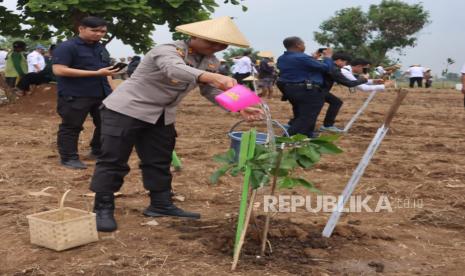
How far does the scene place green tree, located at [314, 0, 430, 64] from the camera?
37.7 metres

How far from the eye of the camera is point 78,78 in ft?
18.3

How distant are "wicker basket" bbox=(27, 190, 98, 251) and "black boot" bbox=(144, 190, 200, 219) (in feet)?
2.18

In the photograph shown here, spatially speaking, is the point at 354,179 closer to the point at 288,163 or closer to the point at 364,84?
the point at 288,163

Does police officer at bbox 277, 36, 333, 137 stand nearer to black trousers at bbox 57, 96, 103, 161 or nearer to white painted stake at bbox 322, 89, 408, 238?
black trousers at bbox 57, 96, 103, 161

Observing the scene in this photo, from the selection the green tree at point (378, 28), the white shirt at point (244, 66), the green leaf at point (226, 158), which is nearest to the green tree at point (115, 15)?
the white shirt at point (244, 66)

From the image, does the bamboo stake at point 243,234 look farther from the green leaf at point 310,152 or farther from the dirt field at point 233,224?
the green leaf at point 310,152

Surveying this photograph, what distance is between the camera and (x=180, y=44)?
11.5 ft

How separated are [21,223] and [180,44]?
159 centimetres

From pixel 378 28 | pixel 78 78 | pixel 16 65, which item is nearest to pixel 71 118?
pixel 78 78

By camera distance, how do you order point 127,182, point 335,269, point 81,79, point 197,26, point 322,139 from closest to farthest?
point 322,139, point 335,269, point 197,26, point 127,182, point 81,79

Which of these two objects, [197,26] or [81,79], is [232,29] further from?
[81,79]

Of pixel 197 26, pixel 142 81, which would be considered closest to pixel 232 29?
pixel 197 26

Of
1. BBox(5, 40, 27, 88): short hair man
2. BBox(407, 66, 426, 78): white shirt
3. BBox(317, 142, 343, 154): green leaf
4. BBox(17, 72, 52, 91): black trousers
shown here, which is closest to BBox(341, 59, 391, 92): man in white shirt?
BBox(317, 142, 343, 154): green leaf

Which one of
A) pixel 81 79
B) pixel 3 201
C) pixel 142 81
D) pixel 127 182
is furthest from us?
pixel 81 79
